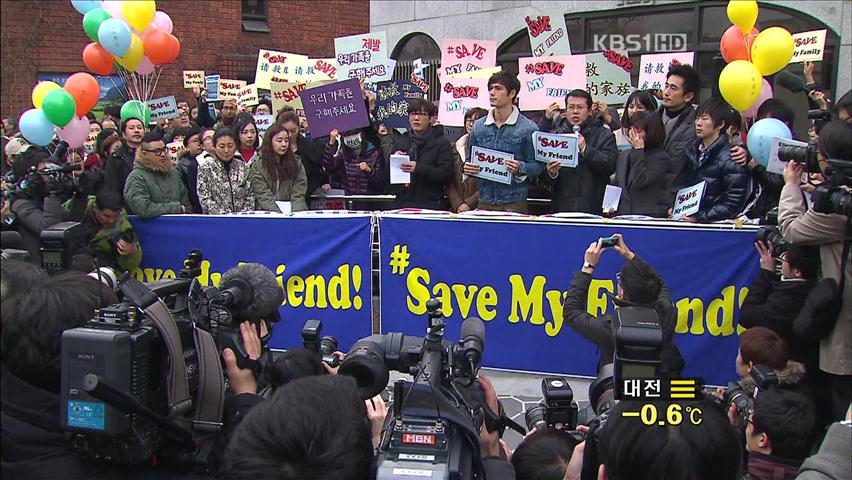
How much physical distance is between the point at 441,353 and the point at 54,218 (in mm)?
4697

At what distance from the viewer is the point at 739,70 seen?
6.07m

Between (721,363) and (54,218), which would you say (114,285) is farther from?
(721,363)

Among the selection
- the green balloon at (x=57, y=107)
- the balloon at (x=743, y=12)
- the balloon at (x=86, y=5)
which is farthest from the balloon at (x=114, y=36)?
the balloon at (x=743, y=12)

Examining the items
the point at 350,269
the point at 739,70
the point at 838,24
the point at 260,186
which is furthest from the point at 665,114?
the point at 838,24

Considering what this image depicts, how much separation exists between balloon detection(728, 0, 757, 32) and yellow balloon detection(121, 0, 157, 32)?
6.50m

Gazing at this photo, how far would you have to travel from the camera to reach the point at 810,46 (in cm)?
784

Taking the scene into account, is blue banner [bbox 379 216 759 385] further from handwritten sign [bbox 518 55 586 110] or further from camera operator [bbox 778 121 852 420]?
handwritten sign [bbox 518 55 586 110]

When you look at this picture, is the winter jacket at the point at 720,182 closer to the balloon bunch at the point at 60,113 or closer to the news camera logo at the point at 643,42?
the balloon bunch at the point at 60,113

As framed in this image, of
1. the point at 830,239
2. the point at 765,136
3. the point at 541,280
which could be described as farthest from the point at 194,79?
the point at 830,239

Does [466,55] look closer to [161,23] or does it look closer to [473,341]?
[161,23]

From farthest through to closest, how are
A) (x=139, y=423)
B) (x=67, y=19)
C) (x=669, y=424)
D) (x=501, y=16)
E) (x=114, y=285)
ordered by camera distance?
(x=67, y=19) → (x=501, y=16) → (x=114, y=285) → (x=139, y=423) → (x=669, y=424)

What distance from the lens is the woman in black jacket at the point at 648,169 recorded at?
6.36m

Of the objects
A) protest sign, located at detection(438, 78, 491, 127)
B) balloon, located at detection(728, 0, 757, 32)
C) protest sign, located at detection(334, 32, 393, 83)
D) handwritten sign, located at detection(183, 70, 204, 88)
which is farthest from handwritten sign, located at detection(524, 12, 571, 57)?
handwritten sign, located at detection(183, 70, 204, 88)

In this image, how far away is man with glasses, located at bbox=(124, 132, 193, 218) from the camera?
7.09 m
